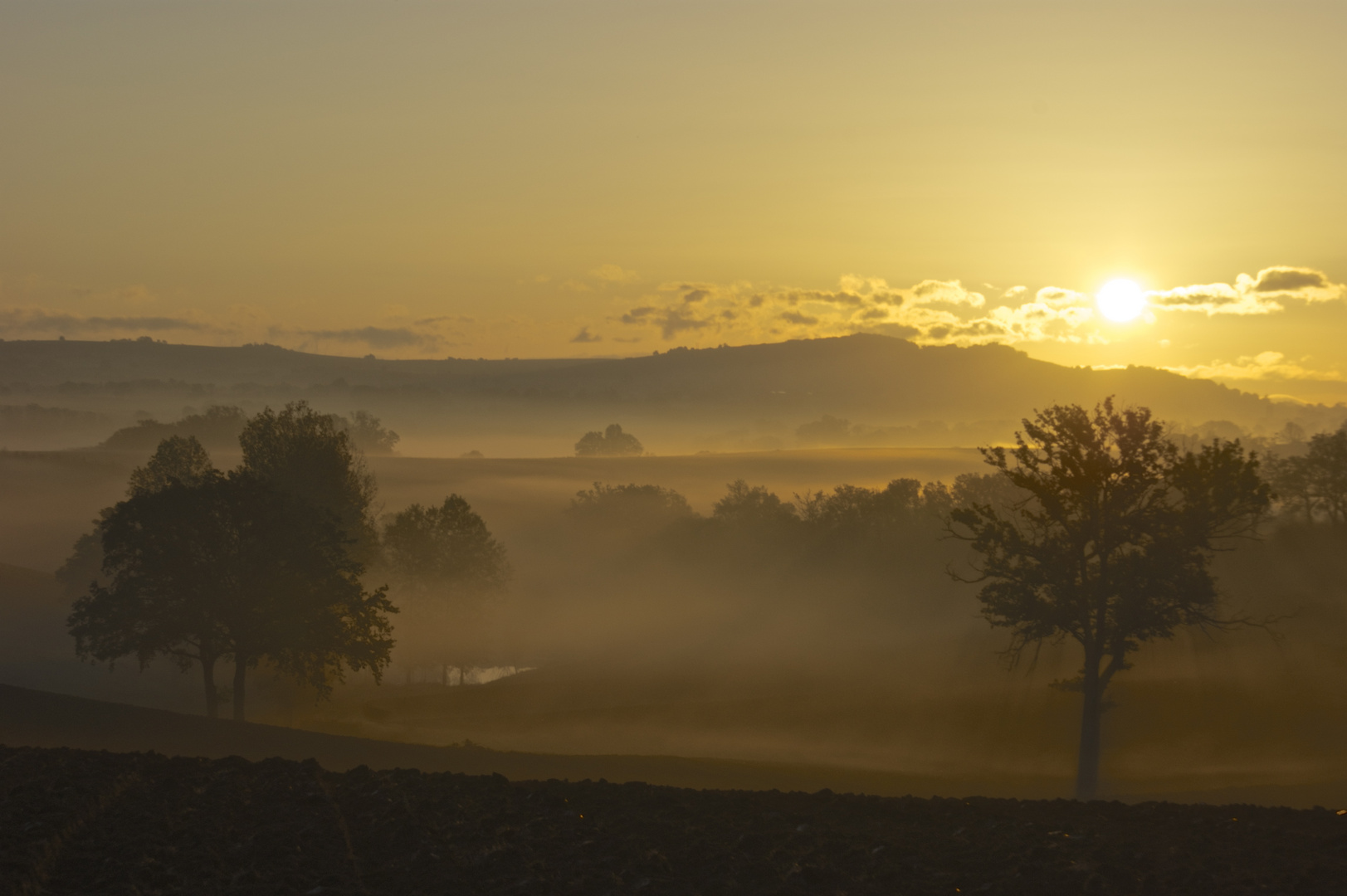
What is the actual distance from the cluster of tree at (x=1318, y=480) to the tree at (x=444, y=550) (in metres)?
57.7

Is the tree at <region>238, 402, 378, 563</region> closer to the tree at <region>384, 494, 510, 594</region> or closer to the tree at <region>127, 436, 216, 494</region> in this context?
the tree at <region>127, 436, 216, 494</region>

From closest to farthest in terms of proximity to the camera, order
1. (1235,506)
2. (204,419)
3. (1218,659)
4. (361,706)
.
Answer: (1235,506) → (1218,659) → (361,706) → (204,419)

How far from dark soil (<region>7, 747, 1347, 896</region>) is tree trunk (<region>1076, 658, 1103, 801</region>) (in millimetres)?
13321

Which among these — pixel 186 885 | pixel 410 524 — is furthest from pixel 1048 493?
pixel 410 524

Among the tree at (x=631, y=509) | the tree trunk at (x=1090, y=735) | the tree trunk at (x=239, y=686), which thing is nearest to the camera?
the tree trunk at (x=1090, y=735)

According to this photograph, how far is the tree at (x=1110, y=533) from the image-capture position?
3100 cm

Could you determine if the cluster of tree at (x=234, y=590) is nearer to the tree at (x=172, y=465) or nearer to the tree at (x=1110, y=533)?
the tree at (x=172, y=465)

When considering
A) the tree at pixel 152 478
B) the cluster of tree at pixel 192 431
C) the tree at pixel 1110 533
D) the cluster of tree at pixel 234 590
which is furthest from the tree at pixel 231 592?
the cluster of tree at pixel 192 431

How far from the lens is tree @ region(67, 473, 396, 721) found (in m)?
41.1

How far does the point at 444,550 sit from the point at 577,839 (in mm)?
60955

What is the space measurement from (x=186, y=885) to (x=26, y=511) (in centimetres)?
12820

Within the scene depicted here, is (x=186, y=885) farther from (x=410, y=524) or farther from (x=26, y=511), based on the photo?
(x=26, y=511)

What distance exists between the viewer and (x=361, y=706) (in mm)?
51188

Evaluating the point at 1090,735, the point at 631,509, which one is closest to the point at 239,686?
the point at 1090,735
